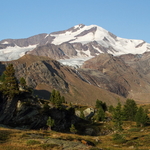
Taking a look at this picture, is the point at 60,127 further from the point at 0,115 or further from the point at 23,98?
the point at 0,115

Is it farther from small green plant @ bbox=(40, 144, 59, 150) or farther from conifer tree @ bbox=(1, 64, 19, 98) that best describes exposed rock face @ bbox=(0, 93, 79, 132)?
small green plant @ bbox=(40, 144, 59, 150)

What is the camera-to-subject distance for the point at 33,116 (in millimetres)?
72625

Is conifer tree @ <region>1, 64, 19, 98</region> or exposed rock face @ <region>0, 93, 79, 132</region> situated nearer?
exposed rock face @ <region>0, 93, 79, 132</region>

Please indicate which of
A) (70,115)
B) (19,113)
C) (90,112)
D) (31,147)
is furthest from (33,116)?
(90,112)

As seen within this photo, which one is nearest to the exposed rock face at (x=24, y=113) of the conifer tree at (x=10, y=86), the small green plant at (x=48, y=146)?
the conifer tree at (x=10, y=86)

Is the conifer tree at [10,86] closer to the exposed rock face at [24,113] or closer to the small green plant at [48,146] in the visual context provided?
the exposed rock face at [24,113]

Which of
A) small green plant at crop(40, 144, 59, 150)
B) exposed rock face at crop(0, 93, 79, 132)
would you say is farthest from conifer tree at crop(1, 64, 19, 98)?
small green plant at crop(40, 144, 59, 150)

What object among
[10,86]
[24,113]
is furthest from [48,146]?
[10,86]

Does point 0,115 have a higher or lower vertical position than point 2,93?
lower

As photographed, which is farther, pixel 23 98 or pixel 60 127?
pixel 60 127

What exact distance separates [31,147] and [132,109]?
113310 millimetres

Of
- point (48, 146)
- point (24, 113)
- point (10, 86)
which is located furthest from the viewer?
point (10, 86)

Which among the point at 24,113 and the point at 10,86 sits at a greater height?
the point at 10,86

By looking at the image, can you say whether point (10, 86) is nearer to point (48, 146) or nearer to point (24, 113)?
point (24, 113)
